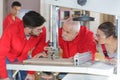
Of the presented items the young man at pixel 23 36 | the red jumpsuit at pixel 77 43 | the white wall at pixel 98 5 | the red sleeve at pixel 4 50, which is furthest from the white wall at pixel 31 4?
the white wall at pixel 98 5

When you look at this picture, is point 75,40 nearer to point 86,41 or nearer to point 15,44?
point 86,41

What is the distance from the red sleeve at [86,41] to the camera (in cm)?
199

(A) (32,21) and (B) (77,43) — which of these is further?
(B) (77,43)

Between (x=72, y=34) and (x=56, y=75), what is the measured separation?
2.19ft

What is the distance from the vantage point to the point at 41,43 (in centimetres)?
211

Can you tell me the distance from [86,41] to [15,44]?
23.5 inches

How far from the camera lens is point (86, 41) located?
2088 mm

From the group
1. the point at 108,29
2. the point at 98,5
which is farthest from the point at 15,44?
the point at 98,5

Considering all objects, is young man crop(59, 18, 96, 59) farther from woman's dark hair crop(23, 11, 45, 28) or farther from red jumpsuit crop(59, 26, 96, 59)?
woman's dark hair crop(23, 11, 45, 28)

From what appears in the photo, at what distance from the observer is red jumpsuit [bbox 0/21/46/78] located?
1.63 metres

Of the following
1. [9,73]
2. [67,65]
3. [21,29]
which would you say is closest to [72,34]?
[21,29]

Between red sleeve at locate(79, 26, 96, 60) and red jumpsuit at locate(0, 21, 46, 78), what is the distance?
12.9 inches

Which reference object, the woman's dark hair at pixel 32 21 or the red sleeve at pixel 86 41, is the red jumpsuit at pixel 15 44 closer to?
the woman's dark hair at pixel 32 21

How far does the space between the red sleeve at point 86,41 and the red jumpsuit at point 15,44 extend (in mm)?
327
